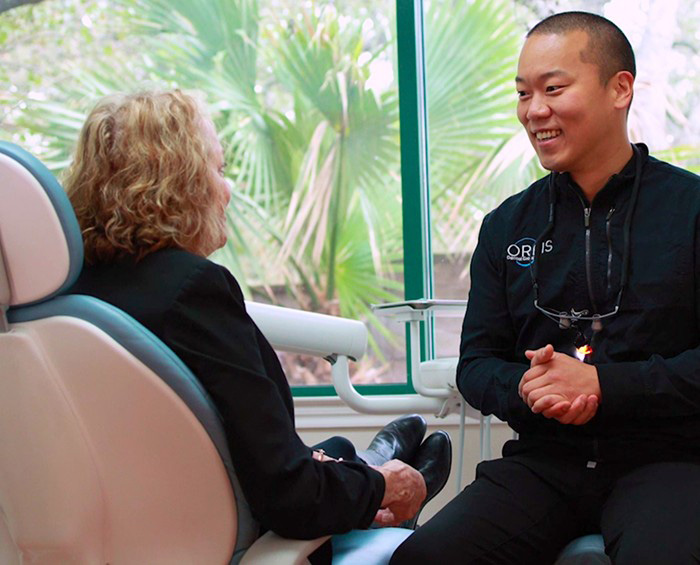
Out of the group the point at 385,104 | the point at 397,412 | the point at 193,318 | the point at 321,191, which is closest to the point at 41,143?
the point at 321,191

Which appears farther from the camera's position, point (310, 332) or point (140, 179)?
point (310, 332)

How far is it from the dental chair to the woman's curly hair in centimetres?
12

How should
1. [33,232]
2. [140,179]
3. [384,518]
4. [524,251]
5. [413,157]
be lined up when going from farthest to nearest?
[413,157] < [524,251] < [384,518] < [140,179] < [33,232]

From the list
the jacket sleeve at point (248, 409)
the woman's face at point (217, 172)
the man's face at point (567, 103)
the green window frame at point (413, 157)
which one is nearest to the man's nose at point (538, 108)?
the man's face at point (567, 103)

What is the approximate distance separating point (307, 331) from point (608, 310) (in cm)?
76

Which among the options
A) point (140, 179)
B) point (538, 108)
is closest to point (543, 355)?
point (538, 108)

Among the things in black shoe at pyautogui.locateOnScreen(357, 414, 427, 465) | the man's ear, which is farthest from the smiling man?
black shoe at pyautogui.locateOnScreen(357, 414, 427, 465)

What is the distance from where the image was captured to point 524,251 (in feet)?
5.84

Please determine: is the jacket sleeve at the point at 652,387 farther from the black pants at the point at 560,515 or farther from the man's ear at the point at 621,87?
the man's ear at the point at 621,87

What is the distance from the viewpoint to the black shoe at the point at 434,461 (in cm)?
212

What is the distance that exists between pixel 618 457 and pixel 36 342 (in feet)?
3.19

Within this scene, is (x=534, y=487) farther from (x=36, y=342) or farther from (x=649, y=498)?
(x=36, y=342)

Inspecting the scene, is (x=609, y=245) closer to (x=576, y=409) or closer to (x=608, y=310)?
(x=608, y=310)

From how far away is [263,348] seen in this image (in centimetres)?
141
